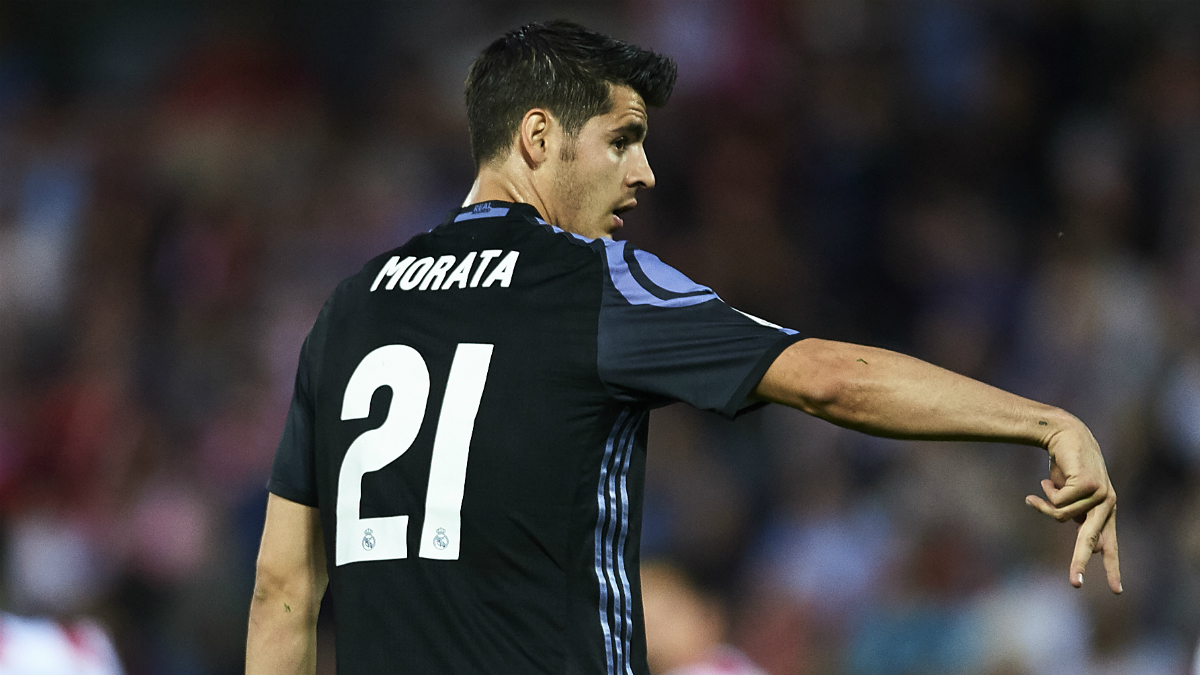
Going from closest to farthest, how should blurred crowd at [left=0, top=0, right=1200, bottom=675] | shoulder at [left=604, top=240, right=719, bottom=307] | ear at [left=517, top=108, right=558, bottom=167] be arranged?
1. shoulder at [left=604, top=240, right=719, bottom=307]
2. ear at [left=517, top=108, right=558, bottom=167]
3. blurred crowd at [left=0, top=0, right=1200, bottom=675]

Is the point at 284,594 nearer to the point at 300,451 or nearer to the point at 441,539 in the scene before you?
the point at 300,451

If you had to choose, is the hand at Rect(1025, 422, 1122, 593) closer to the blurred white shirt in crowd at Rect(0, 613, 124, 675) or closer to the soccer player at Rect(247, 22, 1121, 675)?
the soccer player at Rect(247, 22, 1121, 675)

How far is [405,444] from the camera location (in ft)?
8.13

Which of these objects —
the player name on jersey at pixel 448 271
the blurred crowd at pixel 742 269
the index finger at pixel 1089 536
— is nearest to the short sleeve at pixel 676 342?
the player name on jersey at pixel 448 271

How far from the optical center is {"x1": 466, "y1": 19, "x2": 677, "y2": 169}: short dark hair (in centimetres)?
274

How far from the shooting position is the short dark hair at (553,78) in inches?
108

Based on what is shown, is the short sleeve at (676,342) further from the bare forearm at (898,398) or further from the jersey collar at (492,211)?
the jersey collar at (492,211)

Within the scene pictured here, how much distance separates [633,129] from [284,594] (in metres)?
1.18

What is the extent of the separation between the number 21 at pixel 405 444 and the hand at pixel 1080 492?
968 millimetres

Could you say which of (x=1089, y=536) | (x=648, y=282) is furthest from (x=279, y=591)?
(x=1089, y=536)

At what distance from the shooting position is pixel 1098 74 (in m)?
8.00

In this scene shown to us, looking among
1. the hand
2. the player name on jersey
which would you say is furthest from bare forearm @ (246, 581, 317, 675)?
the hand

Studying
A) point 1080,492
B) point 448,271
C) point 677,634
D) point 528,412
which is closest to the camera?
point 1080,492

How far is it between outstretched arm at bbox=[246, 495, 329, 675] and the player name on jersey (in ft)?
1.71
